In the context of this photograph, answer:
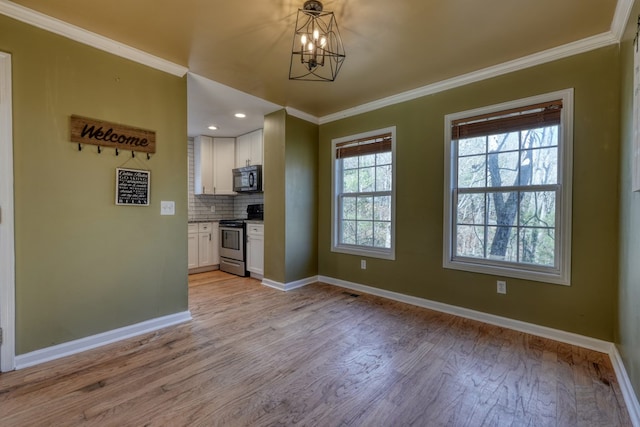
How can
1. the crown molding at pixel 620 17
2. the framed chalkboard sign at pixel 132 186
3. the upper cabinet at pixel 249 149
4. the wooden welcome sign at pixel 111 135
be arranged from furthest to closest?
the upper cabinet at pixel 249 149 < the framed chalkboard sign at pixel 132 186 < the wooden welcome sign at pixel 111 135 < the crown molding at pixel 620 17

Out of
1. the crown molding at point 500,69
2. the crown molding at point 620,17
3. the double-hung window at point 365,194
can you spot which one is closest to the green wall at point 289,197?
the double-hung window at point 365,194

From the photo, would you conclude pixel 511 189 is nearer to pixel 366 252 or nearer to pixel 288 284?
pixel 366 252

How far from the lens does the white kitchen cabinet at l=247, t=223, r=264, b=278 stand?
4375 millimetres

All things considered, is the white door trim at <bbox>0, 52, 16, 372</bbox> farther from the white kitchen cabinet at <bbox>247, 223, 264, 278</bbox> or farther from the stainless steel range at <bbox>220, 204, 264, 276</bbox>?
the stainless steel range at <bbox>220, 204, 264, 276</bbox>

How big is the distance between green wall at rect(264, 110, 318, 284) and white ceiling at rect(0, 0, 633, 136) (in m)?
0.88

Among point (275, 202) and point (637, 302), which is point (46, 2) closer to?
point (275, 202)

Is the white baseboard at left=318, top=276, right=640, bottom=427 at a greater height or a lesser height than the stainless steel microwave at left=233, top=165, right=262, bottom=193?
lesser

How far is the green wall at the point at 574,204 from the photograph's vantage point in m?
2.28

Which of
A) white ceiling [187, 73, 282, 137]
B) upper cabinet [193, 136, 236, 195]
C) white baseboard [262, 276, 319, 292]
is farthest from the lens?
upper cabinet [193, 136, 236, 195]

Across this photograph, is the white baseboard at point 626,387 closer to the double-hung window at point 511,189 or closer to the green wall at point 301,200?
the double-hung window at point 511,189

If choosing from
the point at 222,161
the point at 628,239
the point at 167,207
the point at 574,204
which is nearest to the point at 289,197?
the point at 167,207

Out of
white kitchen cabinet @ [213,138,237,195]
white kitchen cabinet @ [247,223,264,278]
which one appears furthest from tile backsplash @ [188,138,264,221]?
white kitchen cabinet @ [247,223,264,278]

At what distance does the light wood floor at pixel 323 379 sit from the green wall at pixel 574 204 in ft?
0.99

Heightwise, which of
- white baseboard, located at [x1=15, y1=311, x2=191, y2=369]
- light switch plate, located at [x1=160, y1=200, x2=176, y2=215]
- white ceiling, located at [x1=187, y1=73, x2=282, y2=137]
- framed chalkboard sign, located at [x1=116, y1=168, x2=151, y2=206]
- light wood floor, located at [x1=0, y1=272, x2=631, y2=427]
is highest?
white ceiling, located at [x1=187, y1=73, x2=282, y2=137]
